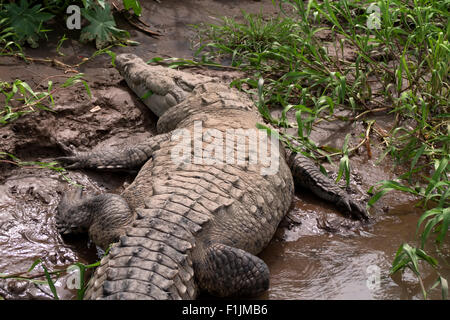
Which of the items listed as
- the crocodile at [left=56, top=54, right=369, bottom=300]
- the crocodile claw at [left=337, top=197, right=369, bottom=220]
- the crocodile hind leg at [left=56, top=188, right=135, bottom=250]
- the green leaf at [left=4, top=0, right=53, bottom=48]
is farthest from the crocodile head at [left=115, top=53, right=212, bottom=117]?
the crocodile claw at [left=337, top=197, right=369, bottom=220]

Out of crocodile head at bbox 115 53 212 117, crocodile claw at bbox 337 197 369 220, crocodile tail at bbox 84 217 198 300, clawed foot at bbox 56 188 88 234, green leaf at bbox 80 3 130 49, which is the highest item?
green leaf at bbox 80 3 130 49

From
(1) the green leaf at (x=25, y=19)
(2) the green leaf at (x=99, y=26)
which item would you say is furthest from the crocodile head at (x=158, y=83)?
(1) the green leaf at (x=25, y=19)

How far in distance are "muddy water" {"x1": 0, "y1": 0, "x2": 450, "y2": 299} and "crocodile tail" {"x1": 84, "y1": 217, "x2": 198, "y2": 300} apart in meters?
0.49

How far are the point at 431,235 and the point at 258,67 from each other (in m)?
2.47

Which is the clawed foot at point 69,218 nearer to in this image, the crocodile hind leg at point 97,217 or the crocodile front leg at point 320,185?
the crocodile hind leg at point 97,217

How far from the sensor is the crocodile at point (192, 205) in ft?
9.07

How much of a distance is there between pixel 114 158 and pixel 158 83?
3.33 feet

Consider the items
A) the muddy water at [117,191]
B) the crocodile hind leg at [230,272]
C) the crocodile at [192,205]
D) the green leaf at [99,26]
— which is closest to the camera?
the crocodile at [192,205]

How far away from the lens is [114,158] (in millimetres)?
4125

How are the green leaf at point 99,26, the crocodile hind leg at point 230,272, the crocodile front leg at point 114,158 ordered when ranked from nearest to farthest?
the crocodile hind leg at point 230,272 < the crocodile front leg at point 114,158 < the green leaf at point 99,26

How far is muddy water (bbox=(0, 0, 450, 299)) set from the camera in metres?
3.19

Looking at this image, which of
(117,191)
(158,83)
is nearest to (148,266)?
(117,191)

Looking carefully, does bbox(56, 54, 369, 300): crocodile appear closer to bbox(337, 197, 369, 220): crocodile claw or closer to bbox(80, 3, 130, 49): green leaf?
bbox(337, 197, 369, 220): crocodile claw
